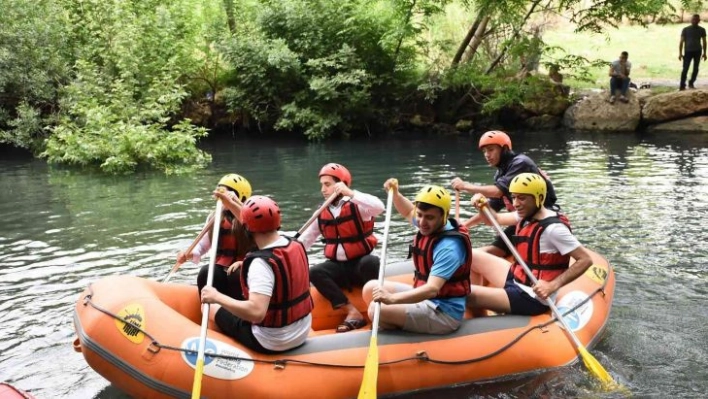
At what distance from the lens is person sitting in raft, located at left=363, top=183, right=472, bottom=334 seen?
4336mm

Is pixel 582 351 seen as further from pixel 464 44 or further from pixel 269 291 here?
pixel 464 44

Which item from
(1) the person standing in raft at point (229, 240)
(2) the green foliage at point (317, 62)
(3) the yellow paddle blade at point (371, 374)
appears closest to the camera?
(3) the yellow paddle blade at point (371, 374)

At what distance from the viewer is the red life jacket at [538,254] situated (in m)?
4.70

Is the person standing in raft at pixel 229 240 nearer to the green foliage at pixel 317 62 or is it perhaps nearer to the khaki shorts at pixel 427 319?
the khaki shorts at pixel 427 319

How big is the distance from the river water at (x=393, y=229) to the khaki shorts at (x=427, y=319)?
420mm

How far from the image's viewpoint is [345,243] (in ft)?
17.7

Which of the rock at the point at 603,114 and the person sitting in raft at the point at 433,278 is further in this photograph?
the rock at the point at 603,114

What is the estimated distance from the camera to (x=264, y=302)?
3.91m

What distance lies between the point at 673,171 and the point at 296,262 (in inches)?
377

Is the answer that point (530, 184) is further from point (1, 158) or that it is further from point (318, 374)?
point (1, 158)

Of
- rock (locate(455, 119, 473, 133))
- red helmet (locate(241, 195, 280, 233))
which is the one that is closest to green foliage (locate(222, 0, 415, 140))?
rock (locate(455, 119, 473, 133))

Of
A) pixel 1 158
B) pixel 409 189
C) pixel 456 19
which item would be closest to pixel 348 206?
pixel 409 189

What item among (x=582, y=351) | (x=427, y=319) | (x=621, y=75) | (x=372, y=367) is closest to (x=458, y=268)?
(x=427, y=319)

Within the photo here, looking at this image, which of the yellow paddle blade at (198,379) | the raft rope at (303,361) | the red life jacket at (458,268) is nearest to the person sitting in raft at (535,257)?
the raft rope at (303,361)
